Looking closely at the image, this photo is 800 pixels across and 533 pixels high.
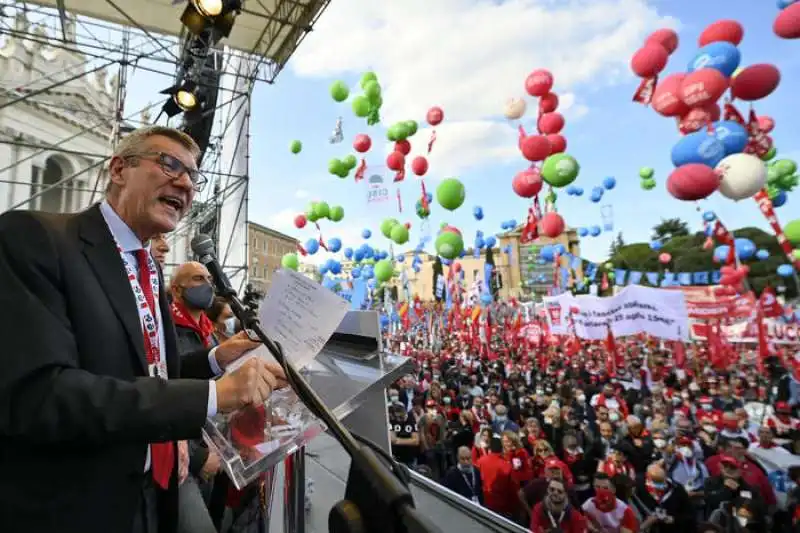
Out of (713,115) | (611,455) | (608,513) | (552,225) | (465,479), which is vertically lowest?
(465,479)

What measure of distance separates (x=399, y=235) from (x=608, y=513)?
1253 cm

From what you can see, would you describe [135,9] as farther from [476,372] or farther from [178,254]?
[476,372]

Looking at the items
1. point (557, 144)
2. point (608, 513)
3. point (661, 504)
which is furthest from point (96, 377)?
point (557, 144)

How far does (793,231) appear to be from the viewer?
973cm

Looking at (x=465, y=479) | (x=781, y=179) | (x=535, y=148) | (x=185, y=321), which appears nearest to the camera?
(x=185, y=321)

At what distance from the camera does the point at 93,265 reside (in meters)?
1.13

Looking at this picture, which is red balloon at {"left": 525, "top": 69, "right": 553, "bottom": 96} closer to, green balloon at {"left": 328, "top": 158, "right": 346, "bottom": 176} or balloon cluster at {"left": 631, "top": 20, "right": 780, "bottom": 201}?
balloon cluster at {"left": 631, "top": 20, "right": 780, "bottom": 201}

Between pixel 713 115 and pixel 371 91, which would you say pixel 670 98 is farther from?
pixel 371 91

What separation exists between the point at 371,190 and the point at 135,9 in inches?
293

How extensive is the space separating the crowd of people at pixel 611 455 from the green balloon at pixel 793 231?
291cm

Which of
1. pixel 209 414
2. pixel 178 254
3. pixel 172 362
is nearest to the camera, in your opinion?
pixel 209 414

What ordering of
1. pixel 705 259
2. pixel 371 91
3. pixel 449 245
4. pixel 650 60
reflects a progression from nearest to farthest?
1. pixel 650 60
2. pixel 371 91
3. pixel 449 245
4. pixel 705 259

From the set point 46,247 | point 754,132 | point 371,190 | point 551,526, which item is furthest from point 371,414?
point 371,190

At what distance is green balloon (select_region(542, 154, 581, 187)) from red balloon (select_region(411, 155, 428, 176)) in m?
4.97
